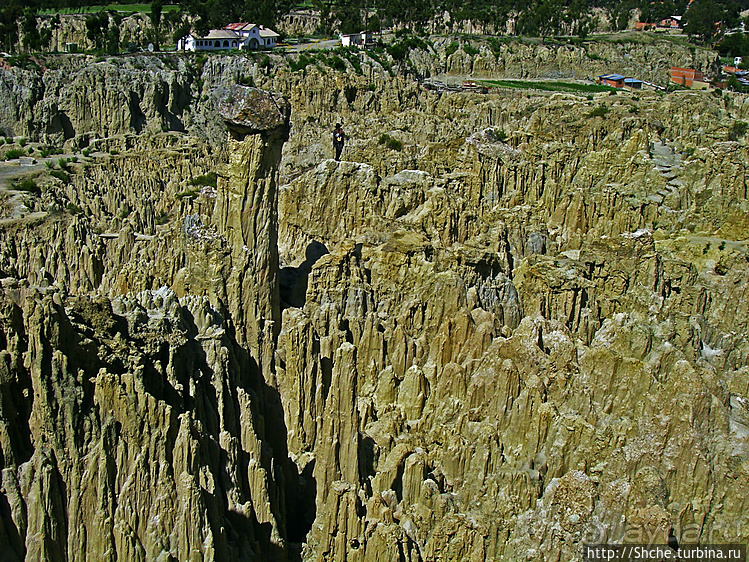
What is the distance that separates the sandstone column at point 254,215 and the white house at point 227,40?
75.9 meters

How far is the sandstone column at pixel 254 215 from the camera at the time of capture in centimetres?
2080

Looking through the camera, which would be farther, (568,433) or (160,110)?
(160,110)

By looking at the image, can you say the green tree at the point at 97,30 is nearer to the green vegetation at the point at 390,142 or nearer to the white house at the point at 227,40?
the white house at the point at 227,40

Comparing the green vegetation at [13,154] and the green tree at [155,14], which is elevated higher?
the green tree at [155,14]

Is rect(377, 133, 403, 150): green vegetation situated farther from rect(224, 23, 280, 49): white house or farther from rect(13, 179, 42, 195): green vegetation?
rect(224, 23, 280, 49): white house

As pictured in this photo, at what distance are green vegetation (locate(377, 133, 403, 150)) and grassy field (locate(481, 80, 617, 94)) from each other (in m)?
39.9

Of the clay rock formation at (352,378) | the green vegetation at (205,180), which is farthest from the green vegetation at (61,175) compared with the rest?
the clay rock formation at (352,378)

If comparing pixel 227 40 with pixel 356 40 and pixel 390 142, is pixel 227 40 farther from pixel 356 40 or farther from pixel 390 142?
pixel 390 142

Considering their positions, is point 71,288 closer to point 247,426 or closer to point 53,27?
point 247,426

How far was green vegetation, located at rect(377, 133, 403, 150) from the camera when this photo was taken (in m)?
50.8

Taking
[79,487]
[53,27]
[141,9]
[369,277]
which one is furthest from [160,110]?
[79,487]

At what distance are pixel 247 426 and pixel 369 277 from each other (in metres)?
10.1

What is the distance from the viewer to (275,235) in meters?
22.4

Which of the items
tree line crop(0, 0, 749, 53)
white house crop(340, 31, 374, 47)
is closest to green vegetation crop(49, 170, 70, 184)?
tree line crop(0, 0, 749, 53)
